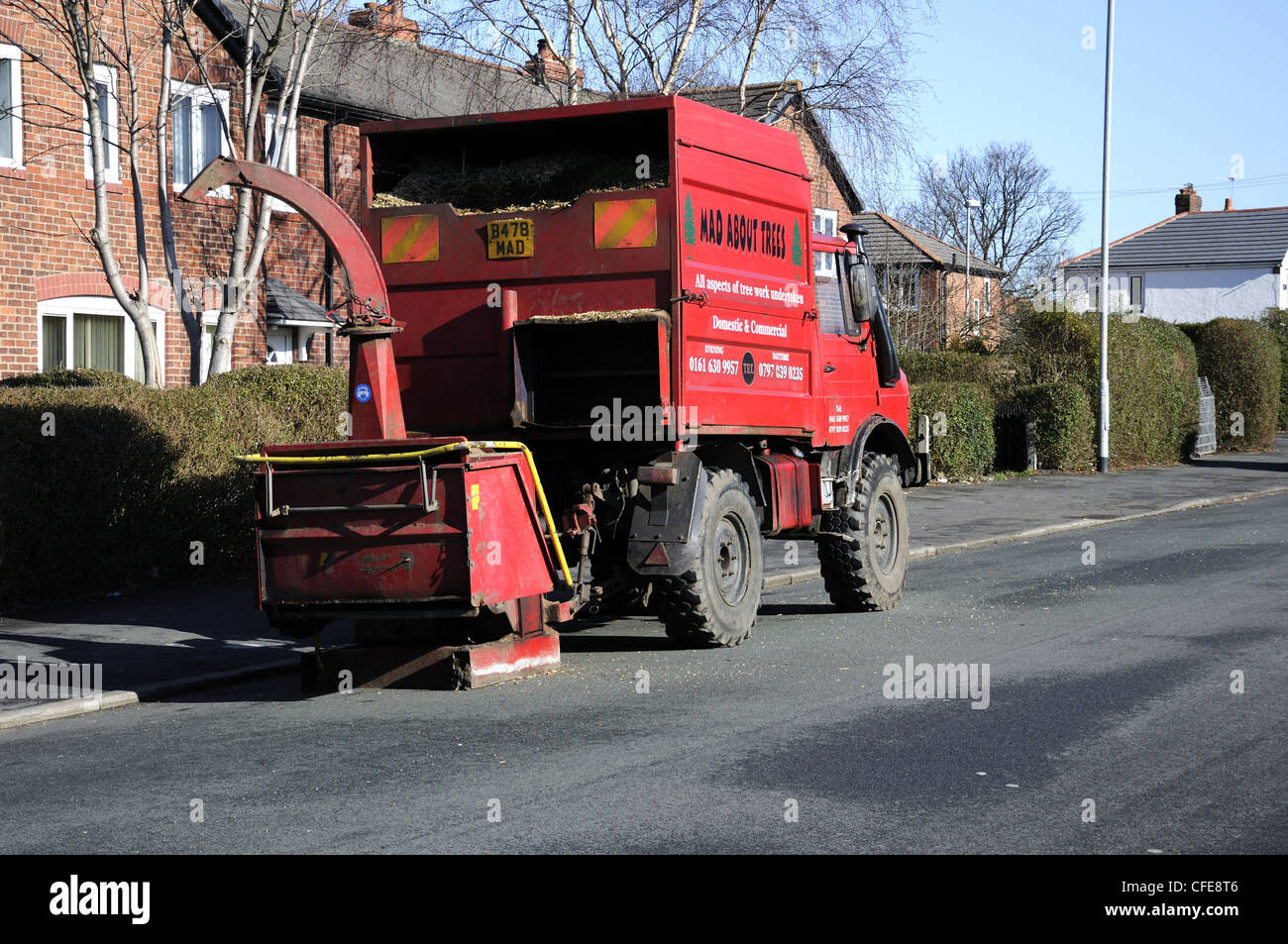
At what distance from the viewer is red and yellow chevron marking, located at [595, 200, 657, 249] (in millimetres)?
9781

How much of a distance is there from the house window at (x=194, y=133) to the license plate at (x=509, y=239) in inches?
465

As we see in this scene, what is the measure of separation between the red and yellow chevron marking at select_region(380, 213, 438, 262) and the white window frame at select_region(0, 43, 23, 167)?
10.4 m

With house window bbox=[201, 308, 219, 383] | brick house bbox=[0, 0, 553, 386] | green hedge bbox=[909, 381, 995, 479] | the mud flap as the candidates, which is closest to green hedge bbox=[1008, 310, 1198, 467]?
green hedge bbox=[909, 381, 995, 479]

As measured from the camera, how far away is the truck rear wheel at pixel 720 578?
10102mm

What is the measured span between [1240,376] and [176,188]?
26.2 metres

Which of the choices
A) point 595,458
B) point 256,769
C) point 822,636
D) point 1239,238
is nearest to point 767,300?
point 595,458

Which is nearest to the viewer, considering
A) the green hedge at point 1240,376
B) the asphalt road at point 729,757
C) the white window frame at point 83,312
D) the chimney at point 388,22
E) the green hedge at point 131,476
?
the asphalt road at point 729,757

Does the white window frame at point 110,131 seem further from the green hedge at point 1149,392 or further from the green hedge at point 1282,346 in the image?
the green hedge at point 1282,346

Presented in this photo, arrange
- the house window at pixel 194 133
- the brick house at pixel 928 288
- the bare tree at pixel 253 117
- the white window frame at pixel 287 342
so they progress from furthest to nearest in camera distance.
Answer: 1. the brick house at pixel 928 288
2. the white window frame at pixel 287 342
3. the house window at pixel 194 133
4. the bare tree at pixel 253 117

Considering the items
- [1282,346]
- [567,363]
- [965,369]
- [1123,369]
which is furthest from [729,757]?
[1282,346]

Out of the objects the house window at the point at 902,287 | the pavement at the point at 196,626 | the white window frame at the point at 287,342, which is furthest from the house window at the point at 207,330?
the house window at the point at 902,287

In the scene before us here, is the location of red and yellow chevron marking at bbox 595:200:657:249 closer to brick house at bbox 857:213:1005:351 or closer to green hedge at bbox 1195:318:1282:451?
green hedge at bbox 1195:318:1282:451

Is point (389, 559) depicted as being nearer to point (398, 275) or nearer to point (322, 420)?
point (398, 275)

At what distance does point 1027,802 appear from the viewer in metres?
6.14
